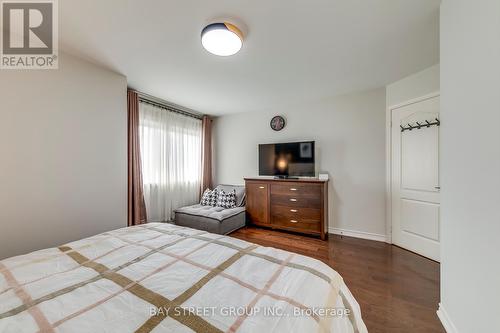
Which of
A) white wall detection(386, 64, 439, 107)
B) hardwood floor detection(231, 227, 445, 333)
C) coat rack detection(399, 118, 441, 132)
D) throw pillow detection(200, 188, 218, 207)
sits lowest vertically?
hardwood floor detection(231, 227, 445, 333)

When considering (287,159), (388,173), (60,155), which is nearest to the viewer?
(60,155)

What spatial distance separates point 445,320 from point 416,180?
1.69 metres

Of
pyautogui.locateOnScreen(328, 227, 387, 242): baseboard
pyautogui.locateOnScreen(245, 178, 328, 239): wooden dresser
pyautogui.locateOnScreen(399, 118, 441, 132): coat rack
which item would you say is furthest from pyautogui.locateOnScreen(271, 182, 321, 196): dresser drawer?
pyautogui.locateOnScreen(399, 118, 441, 132): coat rack

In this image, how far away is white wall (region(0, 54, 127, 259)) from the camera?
1647 millimetres

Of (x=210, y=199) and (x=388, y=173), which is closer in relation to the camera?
(x=388, y=173)

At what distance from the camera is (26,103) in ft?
5.64

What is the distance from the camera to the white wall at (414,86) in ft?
7.41

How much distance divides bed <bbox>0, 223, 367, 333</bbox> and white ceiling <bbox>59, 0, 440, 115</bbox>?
6.00 ft

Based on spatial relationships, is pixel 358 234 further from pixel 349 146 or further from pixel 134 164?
pixel 134 164

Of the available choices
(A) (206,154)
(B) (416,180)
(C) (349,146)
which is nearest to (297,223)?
(C) (349,146)

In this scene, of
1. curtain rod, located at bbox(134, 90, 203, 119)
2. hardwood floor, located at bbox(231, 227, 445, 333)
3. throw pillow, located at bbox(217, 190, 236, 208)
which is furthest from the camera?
throw pillow, located at bbox(217, 190, 236, 208)

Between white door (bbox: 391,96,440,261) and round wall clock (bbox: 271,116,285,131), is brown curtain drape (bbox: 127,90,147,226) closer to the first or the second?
round wall clock (bbox: 271,116,285,131)

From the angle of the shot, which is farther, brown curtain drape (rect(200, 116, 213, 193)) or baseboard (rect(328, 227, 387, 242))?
brown curtain drape (rect(200, 116, 213, 193))

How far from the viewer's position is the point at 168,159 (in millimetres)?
3535
